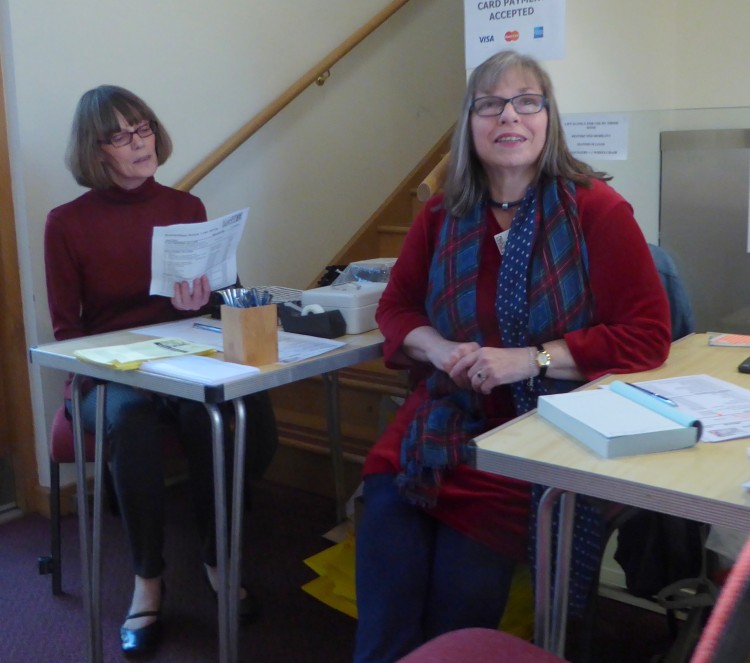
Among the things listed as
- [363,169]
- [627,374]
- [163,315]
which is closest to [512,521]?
[627,374]

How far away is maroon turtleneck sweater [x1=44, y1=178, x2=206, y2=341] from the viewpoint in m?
2.05

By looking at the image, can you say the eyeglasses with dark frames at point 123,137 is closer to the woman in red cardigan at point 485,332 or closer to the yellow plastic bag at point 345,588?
the woman in red cardigan at point 485,332

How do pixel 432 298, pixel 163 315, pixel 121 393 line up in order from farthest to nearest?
pixel 163 315 < pixel 121 393 < pixel 432 298

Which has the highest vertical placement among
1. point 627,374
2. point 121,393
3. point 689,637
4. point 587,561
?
point 627,374

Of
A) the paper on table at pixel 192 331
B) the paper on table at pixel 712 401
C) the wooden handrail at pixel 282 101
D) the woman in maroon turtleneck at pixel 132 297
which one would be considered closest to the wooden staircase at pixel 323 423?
the woman in maroon turtleneck at pixel 132 297

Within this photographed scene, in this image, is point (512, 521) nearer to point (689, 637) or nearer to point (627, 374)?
point (627, 374)

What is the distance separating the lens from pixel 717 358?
1.50 metres

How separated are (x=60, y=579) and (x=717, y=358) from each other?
1690 mm

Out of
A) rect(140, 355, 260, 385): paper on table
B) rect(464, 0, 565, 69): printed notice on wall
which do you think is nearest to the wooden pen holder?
rect(140, 355, 260, 385): paper on table

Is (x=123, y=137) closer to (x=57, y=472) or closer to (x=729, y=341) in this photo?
(x=57, y=472)

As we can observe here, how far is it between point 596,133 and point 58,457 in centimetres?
156

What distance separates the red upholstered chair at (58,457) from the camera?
1961 millimetres

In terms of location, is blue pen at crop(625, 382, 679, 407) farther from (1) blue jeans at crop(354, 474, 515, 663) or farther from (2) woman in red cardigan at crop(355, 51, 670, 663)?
(1) blue jeans at crop(354, 474, 515, 663)

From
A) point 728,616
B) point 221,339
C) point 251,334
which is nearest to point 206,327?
point 221,339
